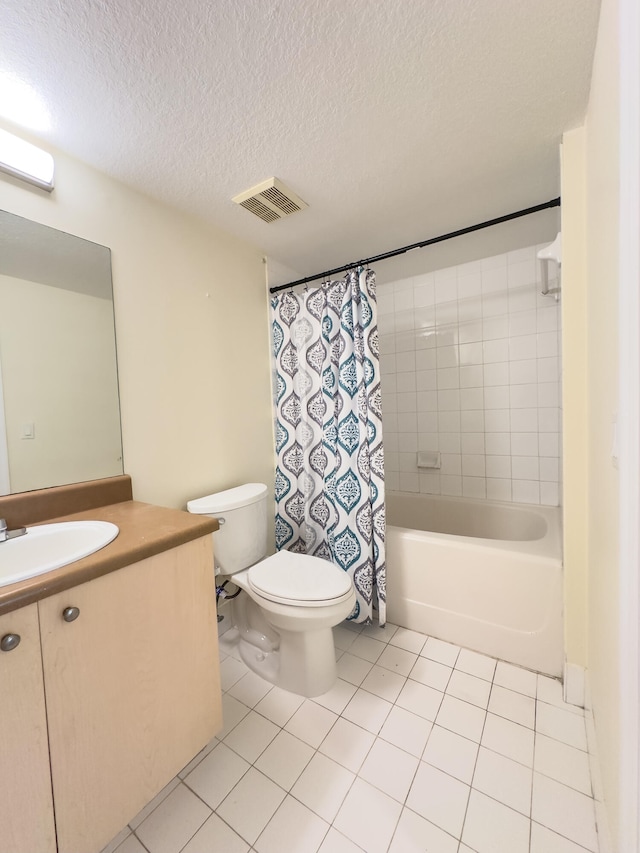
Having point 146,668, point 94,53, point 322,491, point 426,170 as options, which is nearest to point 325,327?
point 426,170

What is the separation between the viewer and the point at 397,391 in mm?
2545

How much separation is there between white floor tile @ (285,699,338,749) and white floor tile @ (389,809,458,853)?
33cm

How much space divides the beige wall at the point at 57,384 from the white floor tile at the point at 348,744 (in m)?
1.25

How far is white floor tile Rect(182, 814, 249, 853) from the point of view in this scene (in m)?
0.87

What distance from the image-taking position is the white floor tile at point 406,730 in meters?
1.12

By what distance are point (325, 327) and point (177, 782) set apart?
1849 mm

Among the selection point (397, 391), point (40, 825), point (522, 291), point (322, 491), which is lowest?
point (40, 825)

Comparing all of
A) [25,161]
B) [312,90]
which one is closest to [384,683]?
[312,90]

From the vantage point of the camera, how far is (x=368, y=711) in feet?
4.13

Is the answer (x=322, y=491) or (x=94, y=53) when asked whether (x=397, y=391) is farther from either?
(x=94, y=53)

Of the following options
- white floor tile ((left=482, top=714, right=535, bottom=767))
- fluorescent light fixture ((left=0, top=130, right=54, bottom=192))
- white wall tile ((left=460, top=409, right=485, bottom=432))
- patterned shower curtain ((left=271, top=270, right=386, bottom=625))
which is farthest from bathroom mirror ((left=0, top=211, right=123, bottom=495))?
white wall tile ((left=460, top=409, right=485, bottom=432))

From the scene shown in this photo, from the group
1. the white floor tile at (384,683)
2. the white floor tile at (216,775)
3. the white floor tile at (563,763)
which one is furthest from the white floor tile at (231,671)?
the white floor tile at (563,763)

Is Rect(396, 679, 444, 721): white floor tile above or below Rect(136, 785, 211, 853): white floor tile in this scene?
above

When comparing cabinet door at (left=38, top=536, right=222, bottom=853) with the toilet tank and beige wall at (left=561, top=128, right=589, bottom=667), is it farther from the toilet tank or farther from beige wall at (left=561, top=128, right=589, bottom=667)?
beige wall at (left=561, top=128, right=589, bottom=667)
